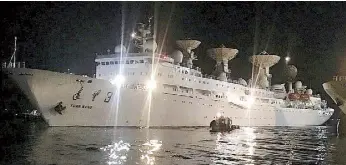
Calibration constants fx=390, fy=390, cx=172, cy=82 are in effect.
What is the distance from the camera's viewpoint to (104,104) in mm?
34625

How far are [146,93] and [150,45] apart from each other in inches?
263

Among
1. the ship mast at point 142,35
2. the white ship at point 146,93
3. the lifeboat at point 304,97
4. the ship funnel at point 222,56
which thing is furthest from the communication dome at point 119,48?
the lifeboat at point 304,97

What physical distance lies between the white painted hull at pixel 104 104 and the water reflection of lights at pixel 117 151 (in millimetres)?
11659

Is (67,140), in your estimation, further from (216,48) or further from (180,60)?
(216,48)

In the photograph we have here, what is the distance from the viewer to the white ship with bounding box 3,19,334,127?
107 feet

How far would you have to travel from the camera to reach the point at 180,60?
151ft

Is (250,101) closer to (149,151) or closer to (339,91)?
(339,91)

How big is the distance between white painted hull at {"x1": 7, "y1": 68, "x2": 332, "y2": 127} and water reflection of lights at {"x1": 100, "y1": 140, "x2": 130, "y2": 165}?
11.7 metres

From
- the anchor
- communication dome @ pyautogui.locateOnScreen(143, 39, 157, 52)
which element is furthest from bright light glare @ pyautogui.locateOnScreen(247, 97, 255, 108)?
the anchor

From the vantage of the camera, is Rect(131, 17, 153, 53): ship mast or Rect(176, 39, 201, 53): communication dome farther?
Rect(176, 39, 201, 53): communication dome

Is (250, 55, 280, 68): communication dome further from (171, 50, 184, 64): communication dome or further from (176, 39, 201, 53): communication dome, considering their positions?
(171, 50, 184, 64): communication dome

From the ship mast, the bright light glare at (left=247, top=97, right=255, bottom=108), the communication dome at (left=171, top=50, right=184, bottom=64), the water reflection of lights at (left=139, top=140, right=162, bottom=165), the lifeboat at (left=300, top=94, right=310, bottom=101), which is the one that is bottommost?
the water reflection of lights at (left=139, top=140, right=162, bottom=165)

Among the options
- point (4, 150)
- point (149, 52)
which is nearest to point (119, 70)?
point (149, 52)

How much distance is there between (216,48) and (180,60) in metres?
13.1
